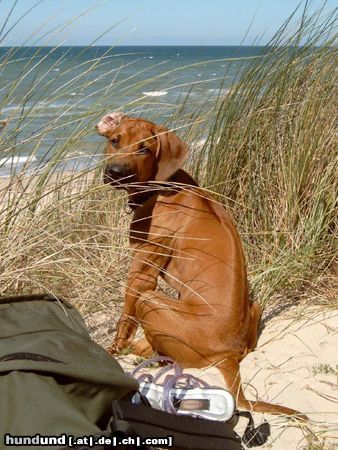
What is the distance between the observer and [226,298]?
3.45 meters

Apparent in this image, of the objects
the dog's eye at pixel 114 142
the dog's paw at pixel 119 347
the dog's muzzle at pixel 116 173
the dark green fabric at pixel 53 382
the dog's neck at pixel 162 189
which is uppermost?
the dog's eye at pixel 114 142

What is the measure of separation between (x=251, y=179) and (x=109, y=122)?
1.16m

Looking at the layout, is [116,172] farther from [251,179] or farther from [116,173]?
[251,179]

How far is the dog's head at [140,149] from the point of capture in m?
3.75

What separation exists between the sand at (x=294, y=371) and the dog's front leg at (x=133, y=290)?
10 centimetres

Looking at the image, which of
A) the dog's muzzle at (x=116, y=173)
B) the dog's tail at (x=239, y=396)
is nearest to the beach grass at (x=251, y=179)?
the dog's muzzle at (x=116, y=173)

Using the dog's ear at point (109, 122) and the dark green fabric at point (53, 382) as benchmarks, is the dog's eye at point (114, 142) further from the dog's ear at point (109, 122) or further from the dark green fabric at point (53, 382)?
the dark green fabric at point (53, 382)

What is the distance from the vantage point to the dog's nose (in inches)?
144

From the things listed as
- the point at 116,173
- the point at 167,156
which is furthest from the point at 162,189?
the point at 116,173

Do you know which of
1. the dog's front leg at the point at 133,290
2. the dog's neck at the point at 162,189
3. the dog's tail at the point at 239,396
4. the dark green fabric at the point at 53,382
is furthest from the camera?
the dog's neck at the point at 162,189

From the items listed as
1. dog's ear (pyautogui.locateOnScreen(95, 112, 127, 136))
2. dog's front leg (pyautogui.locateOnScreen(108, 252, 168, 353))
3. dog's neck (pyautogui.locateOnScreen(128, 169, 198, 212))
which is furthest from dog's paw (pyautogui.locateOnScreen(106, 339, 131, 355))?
dog's ear (pyautogui.locateOnScreen(95, 112, 127, 136))

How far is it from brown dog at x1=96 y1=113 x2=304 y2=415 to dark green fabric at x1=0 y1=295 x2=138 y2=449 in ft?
3.13

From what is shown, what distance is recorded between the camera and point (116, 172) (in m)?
3.68

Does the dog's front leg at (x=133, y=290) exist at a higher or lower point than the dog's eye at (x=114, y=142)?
lower
